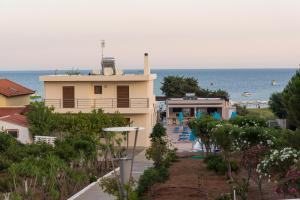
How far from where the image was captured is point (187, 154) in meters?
Result: 33.0

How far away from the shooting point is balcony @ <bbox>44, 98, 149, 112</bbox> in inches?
1463

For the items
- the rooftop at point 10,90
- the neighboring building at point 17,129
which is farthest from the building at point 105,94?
the rooftop at point 10,90

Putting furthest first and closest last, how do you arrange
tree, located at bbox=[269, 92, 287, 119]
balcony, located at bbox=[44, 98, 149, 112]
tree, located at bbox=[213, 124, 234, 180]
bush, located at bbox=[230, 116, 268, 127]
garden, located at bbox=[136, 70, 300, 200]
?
tree, located at bbox=[269, 92, 287, 119]
balcony, located at bbox=[44, 98, 149, 112]
bush, located at bbox=[230, 116, 268, 127]
tree, located at bbox=[213, 124, 234, 180]
garden, located at bbox=[136, 70, 300, 200]

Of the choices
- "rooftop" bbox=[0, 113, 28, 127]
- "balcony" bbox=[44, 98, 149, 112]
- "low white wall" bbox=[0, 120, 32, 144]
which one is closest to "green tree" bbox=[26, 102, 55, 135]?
"low white wall" bbox=[0, 120, 32, 144]

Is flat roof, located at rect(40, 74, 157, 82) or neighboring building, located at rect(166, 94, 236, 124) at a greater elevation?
flat roof, located at rect(40, 74, 157, 82)

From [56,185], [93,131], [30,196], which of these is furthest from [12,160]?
[93,131]

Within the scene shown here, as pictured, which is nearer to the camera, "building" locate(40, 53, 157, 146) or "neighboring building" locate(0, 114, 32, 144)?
"neighboring building" locate(0, 114, 32, 144)

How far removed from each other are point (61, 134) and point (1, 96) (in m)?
9.94

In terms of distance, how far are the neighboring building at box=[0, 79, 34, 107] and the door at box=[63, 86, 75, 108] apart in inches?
238

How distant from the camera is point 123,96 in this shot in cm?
3731

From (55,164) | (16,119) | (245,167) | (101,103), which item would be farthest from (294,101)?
(16,119)

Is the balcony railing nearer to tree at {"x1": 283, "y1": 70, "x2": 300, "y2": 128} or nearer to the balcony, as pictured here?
the balcony

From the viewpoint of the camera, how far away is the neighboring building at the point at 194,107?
4819 centimetres

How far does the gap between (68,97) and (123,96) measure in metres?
3.25
